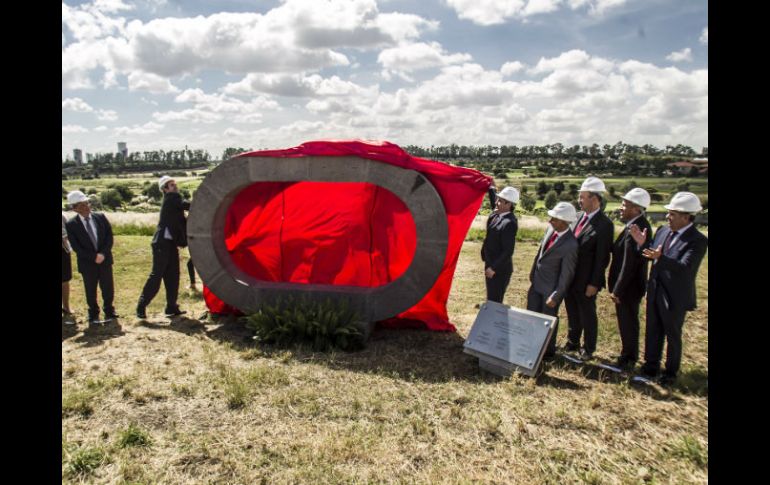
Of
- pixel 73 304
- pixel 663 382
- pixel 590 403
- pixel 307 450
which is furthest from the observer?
pixel 73 304

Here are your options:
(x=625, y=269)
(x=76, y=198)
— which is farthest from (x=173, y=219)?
(x=625, y=269)

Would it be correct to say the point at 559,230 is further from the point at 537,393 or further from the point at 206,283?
the point at 206,283

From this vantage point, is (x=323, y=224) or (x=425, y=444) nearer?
(x=425, y=444)

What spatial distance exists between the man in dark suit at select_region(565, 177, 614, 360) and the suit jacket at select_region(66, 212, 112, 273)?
315 inches

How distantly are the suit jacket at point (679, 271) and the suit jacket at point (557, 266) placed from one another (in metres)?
1.04

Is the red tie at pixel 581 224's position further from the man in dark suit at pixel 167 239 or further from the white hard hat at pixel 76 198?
the white hard hat at pixel 76 198

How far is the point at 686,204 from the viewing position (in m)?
6.18

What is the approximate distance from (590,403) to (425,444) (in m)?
2.18

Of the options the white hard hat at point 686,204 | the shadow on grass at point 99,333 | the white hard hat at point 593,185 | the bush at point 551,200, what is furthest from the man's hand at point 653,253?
the bush at point 551,200

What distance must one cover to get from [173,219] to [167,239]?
0.40 meters

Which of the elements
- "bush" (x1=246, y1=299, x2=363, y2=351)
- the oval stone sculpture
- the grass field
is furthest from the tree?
"bush" (x1=246, y1=299, x2=363, y2=351)

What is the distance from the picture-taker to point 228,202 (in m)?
9.20

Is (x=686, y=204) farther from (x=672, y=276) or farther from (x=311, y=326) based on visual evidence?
(x=311, y=326)

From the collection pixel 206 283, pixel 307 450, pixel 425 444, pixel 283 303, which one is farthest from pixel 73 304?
pixel 425 444
